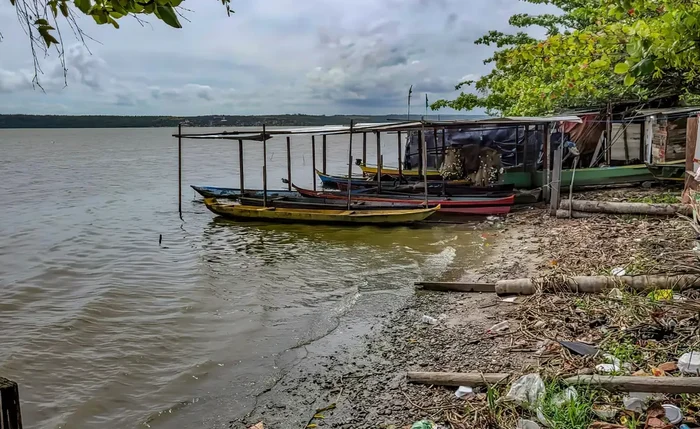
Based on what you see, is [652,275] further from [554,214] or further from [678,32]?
[554,214]

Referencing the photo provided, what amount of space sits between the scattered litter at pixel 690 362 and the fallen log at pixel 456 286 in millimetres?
3314

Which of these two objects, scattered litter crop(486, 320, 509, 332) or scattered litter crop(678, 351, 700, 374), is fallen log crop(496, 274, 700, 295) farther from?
scattered litter crop(678, 351, 700, 374)

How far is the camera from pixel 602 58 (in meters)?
5.30

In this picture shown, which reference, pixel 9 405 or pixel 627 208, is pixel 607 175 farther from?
pixel 9 405

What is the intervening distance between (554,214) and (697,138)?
4.70m

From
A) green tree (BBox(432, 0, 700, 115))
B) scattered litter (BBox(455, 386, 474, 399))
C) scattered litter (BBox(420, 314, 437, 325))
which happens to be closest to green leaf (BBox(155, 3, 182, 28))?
green tree (BBox(432, 0, 700, 115))

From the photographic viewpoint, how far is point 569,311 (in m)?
5.69

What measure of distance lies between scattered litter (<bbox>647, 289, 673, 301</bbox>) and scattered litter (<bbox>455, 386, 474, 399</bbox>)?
252cm

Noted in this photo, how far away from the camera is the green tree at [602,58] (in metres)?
3.47

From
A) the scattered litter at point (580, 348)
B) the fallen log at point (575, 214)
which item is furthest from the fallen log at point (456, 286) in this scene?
the fallen log at point (575, 214)

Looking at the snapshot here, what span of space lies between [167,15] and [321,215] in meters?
13.0

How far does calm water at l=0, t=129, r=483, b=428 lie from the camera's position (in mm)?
5719

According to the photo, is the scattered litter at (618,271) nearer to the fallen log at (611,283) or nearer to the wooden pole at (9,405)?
the fallen log at (611,283)

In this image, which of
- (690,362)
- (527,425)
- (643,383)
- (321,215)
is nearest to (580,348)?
(690,362)
